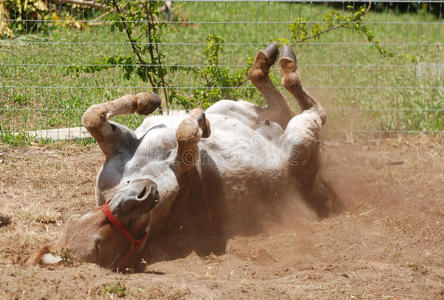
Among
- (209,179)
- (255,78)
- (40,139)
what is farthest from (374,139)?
(40,139)

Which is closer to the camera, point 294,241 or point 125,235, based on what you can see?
point 125,235

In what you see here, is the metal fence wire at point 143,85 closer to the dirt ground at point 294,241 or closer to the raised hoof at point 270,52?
the dirt ground at point 294,241

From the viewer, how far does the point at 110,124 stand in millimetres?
4301

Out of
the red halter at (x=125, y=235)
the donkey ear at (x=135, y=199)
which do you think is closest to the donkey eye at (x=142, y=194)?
the donkey ear at (x=135, y=199)

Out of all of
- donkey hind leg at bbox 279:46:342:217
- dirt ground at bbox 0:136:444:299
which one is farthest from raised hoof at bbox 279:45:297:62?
dirt ground at bbox 0:136:444:299

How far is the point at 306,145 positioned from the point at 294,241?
3.24 ft

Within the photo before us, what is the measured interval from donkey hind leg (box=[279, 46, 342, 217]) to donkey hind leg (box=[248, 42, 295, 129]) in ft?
0.47

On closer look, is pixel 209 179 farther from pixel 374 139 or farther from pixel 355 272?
pixel 374 139

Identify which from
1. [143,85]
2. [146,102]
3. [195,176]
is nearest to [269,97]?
[146,102]

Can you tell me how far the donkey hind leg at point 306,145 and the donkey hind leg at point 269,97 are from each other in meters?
0.14

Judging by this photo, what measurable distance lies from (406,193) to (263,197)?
5.06 ft

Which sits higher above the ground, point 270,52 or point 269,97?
point 270,52

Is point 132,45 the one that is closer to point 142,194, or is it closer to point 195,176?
point 195,176

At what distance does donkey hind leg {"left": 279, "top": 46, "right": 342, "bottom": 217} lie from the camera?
508cm
